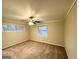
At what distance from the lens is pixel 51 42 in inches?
246

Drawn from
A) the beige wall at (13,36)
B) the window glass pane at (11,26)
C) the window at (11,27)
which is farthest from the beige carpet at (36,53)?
the window glass pane at (11,26)

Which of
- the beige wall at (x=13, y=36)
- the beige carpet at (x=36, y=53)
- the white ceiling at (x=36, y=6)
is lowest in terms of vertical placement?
the beige carpet at (x=36, y=53)

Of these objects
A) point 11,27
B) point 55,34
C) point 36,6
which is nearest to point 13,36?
point 11,27

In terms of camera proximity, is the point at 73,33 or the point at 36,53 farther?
the point at 36,53

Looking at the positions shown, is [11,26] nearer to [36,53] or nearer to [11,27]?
[11,27]

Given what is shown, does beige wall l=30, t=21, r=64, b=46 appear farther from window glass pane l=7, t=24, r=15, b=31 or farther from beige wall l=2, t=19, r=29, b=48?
window glass pane l=7, t=24, r=15, b=31

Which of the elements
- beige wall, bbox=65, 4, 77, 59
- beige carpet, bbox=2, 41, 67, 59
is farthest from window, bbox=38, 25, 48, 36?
beige wall, bbox=65, 4, 77, 59

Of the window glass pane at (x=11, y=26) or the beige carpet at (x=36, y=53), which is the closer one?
the beige carpet at (x=36, y=53)

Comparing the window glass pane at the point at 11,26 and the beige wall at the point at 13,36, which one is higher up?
the window glass pane at the point at 11,26

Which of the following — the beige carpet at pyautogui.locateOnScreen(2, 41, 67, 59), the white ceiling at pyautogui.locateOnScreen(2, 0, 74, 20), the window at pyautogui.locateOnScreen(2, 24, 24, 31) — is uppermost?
the white ceiling at pyautogui.locateOnScreen(2, 0, 74, 20)

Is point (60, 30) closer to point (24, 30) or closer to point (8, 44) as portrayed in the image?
point (24, 30)

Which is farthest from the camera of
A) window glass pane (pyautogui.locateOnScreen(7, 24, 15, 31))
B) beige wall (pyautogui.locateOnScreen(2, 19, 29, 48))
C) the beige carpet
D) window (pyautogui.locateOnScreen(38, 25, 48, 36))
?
window (pyautogui.locateOnScreen(38, 25, 48, 36))

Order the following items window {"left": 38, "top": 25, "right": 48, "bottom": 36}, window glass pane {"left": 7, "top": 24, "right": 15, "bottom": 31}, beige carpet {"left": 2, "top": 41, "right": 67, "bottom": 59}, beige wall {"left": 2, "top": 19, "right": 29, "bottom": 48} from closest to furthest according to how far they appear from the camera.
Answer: beige carpet {"left": 2, "top": 41, "right": 67, "bottom": 59}
beige wall {"left": 2, "top": 19, "right": 29, "bottom": 48}
window glass pane {"left": 7, "top": 24, "right": 15, "bottom": 31}
window {"left": 38, "top": 25, "right": 48, "bottom": 36}

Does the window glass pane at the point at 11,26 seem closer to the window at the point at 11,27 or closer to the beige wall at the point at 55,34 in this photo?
the window at the point at 11,27
